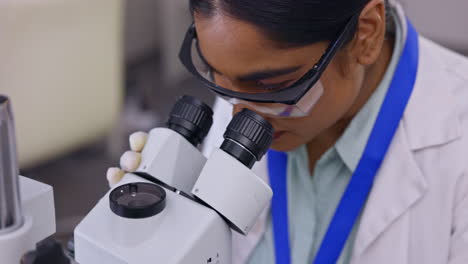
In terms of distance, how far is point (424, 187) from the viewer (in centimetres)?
116

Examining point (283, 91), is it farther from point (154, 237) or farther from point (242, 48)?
point (154, 237)

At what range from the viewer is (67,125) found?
78.6 inches

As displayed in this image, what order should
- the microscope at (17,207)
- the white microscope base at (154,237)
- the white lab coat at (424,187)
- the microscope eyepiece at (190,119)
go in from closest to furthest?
the microscope at (17,207)
the white microscope base at (154,237)
the microscope eyepiece at (190,119)
the white lab coat at (424,187)

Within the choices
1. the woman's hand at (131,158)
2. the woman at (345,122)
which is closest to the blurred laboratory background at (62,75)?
the woman's hand at (131,158)

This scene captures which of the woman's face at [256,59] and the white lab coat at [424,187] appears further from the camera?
the white lab coat at [424,187]

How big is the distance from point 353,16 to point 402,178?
1.19 ft

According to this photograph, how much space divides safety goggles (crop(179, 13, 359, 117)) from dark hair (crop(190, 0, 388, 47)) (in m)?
0.02

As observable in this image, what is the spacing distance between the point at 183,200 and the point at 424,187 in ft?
1.94

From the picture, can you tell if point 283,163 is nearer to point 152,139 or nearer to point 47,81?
point 152,139

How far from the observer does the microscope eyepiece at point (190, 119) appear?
91cm

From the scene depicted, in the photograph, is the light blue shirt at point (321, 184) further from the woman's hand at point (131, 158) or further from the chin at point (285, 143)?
the woman's hand at point (131, 158)

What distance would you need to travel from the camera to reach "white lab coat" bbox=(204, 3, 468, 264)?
1151 mm

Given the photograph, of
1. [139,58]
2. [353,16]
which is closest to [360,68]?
[353,16]

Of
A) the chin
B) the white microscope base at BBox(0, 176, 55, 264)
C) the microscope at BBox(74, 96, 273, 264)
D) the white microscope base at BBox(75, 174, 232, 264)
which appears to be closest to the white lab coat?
the chin
